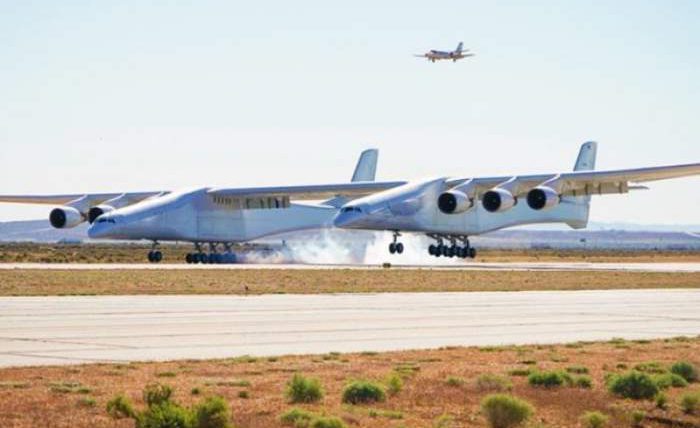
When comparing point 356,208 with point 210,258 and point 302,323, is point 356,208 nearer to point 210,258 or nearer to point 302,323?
point 210,258

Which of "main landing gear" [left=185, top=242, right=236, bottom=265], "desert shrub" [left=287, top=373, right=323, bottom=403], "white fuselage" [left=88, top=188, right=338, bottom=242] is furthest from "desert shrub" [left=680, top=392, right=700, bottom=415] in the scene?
"main landing gear" [left=185, top=242, right=236, bottom=265]

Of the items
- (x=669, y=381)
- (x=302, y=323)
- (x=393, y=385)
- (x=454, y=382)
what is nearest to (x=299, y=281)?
(x=302, y=323)

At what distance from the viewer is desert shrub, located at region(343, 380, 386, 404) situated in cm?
1281

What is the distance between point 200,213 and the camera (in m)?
68.6

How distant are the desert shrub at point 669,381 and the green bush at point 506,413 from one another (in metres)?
3.32

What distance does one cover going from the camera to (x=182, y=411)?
33.0 ft

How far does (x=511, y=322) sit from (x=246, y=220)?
49.0 meters

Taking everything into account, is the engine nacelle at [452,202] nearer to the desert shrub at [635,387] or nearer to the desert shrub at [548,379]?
the desert shrub at [548,379]

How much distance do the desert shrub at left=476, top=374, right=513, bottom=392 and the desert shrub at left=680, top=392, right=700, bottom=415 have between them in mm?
1931

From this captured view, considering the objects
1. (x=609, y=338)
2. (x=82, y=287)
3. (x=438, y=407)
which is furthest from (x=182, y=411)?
(x=82, y=287)

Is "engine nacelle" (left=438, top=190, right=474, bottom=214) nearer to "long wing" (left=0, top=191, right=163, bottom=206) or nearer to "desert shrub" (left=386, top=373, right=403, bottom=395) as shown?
"long wing" (left=0, top=191, right=163, bottom=206)

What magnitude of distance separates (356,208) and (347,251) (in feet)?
44.3

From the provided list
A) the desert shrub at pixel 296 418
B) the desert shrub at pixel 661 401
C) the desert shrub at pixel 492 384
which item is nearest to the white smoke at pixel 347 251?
the desert shrub at pixel 492 384

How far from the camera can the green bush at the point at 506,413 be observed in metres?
11.2
